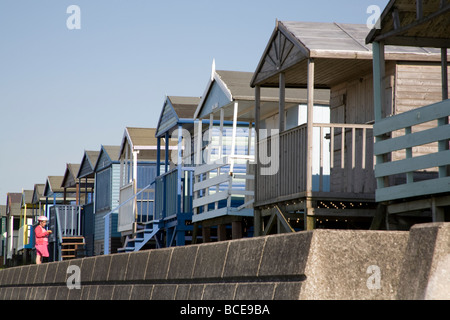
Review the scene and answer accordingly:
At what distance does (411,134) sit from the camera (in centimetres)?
1035

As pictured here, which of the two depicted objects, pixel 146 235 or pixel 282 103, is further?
pixel 146 235

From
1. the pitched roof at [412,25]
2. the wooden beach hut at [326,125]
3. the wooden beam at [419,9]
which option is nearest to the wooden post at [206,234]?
the wooden beach hut at [326,125]

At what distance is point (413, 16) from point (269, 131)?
30.2ft

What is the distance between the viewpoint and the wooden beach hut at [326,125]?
12.6 metres

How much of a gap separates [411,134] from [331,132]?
2.51 meters

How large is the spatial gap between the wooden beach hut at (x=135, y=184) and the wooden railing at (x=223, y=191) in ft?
11.2

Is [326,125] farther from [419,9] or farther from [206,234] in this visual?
[206,234]

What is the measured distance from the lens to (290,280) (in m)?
6.32

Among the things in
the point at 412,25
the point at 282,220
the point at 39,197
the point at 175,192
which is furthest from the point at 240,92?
the point at 39,197

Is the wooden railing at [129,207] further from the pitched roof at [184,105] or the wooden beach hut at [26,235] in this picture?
the wooden beach hut at [26,235]

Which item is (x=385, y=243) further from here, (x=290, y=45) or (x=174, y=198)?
(x=174, y=198)

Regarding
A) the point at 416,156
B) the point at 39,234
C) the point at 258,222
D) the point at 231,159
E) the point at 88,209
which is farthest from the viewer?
the point at 88,209
